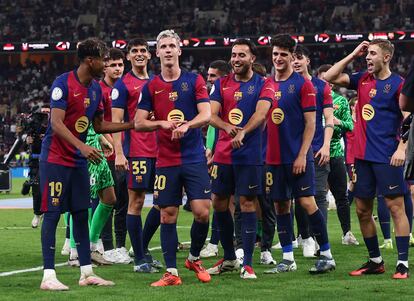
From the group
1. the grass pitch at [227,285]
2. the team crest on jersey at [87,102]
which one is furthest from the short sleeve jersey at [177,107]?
the grass pitch at [227,285]

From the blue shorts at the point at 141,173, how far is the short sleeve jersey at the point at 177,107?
99cm

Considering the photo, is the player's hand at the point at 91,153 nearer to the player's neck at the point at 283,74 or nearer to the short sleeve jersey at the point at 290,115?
the short sleeve jersey at the point at 290,115

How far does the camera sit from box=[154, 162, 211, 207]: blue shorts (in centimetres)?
816

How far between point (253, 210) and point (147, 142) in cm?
138

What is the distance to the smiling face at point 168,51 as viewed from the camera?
812cm

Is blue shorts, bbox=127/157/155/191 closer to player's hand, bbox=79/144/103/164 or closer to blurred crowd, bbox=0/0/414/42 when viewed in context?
player's hand, bbox=79/144/103/164

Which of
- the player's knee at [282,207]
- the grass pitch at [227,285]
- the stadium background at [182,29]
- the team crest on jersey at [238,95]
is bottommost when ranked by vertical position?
the grass pitch at [227,285]

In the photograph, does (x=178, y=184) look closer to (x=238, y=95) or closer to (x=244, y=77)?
(x=238, y=95)

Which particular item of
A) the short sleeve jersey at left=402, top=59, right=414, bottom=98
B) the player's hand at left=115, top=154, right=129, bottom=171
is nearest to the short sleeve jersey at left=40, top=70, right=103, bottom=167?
the player's hand at left=115, top=154, right=129, bottom=171

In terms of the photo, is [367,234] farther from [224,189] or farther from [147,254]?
[147,254]

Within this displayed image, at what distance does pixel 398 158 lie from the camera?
8227 mm

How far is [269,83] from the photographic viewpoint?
867 cm

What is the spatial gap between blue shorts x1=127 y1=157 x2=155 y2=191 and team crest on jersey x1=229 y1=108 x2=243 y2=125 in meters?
1.05

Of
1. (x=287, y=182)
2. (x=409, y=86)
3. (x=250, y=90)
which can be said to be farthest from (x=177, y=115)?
(x=409, y=86)
